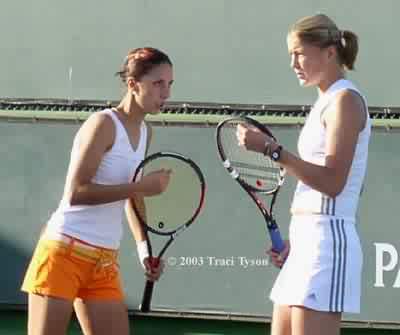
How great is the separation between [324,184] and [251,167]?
828 mm

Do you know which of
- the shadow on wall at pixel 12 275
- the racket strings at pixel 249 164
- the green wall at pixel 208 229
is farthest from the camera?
the shadow on wall at pixel 12 275

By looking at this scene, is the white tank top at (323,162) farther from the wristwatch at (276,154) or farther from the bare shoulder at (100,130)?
the bare shoulder at (100,130)

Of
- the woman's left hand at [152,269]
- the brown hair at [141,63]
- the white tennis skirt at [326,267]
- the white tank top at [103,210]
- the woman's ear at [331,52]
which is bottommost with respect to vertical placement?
the white tennis skirt at [326,267]

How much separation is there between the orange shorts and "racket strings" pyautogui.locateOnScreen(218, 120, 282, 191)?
54 centimetres

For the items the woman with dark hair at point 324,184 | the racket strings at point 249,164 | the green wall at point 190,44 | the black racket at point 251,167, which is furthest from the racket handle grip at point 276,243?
the green wall at point 190,44

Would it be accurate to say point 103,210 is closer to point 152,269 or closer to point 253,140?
point 152,269

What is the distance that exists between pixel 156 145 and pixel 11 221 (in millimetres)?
771

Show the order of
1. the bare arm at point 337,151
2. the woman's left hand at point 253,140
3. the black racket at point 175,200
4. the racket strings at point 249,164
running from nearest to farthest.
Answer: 1. the bare arm at point 337,151
2. the woman's left hand at point 253,140
3. the racket strings at point 249,164
4. the black racket at point 175,200

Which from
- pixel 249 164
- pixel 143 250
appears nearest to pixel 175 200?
pixel 143 250

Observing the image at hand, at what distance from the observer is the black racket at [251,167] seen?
12.9 feet

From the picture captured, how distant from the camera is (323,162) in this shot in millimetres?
3316

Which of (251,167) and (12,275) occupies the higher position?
(251,167)

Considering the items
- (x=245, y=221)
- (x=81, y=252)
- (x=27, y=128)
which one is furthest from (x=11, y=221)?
(x=81, y=252)

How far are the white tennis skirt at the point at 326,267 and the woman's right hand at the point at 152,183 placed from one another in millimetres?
664
